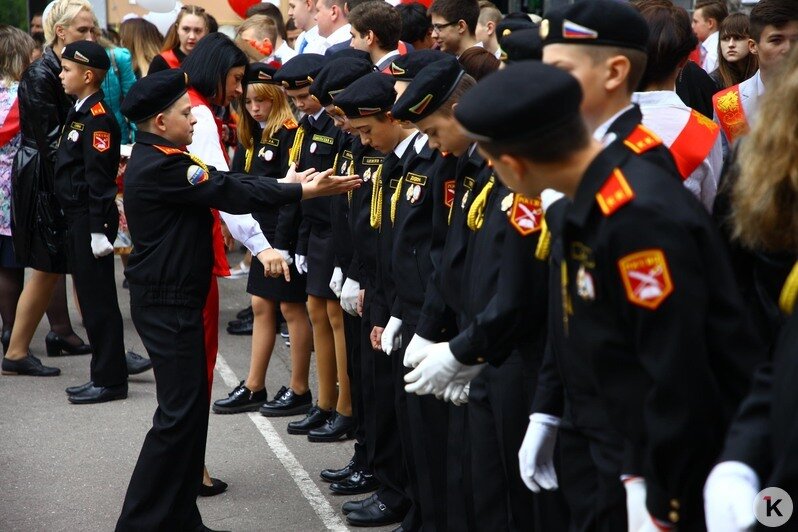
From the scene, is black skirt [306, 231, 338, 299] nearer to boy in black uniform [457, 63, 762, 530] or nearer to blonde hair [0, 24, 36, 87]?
blonde hair [0, 24, 36, 87]

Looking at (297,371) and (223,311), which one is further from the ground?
(297,371)

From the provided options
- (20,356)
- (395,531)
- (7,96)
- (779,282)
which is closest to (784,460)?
(779,282)

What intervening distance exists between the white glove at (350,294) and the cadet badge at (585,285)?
9.89 feet

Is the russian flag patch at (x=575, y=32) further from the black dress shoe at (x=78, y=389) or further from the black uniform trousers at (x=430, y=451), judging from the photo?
the black dress shoe at (x=78, y=389)

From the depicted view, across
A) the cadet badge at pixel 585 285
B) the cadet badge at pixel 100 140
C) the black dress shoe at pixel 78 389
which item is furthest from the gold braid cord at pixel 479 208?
the black dress shoe at pixel 78 389

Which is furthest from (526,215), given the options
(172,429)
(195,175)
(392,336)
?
(172,429)

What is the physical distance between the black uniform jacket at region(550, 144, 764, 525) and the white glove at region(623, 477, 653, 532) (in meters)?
0.04

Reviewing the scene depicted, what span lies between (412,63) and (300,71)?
146cm

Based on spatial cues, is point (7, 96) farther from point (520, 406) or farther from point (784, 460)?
point (784, 460)

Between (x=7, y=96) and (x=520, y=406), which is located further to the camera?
(x=7, y=96)

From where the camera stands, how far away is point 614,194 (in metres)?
2.23

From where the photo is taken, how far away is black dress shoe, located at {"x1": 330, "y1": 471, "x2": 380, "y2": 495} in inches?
208

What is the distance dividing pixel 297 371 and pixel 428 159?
2.50 metres

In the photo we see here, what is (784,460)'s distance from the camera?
1.94 metres
